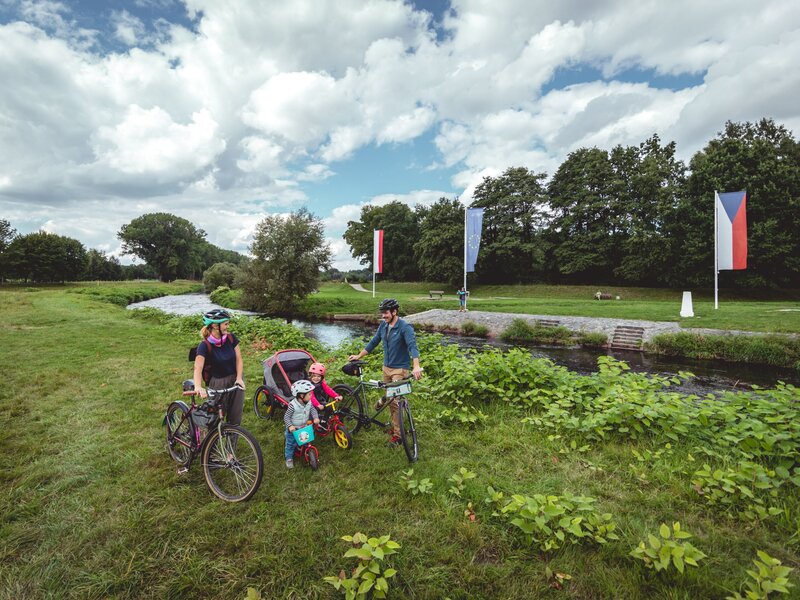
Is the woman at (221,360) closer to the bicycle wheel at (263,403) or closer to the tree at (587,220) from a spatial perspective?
the bicycle wheel at (263,403)

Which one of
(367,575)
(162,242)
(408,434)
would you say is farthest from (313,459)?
(162,242)

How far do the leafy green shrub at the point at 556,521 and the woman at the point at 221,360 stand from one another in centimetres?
321

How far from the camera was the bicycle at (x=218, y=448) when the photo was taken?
373cm

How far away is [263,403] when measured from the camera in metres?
6.54

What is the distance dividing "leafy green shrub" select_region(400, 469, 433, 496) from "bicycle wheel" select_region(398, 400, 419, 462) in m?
0.40

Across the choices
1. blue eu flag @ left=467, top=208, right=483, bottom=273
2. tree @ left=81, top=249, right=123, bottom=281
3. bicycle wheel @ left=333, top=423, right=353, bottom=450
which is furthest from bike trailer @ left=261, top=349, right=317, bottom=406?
tree @ left=81, top=249, right=123, bottom=281

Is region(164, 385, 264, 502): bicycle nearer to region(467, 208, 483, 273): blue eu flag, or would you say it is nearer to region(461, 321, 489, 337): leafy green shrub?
region(461, 321, 489, 337): leafy green shrub

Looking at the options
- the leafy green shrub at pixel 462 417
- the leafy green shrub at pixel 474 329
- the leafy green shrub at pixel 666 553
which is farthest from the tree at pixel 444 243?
the leafy green shrub at pixel 666 553

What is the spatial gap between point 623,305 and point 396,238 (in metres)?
41.6

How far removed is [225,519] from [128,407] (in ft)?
14.7

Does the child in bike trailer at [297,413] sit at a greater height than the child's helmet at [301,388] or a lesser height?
lesser

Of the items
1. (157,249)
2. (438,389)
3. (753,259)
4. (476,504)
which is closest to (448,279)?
(753,259)

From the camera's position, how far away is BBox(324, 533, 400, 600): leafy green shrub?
2553 mm

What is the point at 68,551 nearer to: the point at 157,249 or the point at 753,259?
the point at 753,259
